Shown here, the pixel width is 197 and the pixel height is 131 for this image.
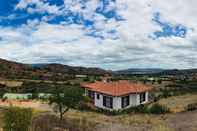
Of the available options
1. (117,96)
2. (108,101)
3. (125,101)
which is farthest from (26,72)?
(117,96)

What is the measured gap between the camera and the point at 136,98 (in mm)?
35094

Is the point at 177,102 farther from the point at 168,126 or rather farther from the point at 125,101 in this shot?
the point at 168,126

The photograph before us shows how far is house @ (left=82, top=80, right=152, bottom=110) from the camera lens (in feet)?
106

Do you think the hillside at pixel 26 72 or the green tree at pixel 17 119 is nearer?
the green tree at pixel 17 119

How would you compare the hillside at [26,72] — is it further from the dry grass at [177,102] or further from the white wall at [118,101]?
the dry grass at [177,102]

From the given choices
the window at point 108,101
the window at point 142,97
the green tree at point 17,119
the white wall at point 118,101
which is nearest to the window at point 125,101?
the white wall at point 118,101

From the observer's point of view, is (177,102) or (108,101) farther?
(177,102)

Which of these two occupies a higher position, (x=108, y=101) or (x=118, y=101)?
(x=118, y=101)

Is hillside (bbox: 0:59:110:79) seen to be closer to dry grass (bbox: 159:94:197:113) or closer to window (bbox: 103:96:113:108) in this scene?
dry grass (bbox: 159:94:197:113)

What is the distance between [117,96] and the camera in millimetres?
31875

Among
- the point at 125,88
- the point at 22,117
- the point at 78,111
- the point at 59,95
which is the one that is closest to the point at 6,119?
the point at 22,117

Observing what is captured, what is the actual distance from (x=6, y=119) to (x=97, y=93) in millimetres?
22210

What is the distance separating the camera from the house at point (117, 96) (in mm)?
32375

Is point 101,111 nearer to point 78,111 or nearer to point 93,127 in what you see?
point 78,111
